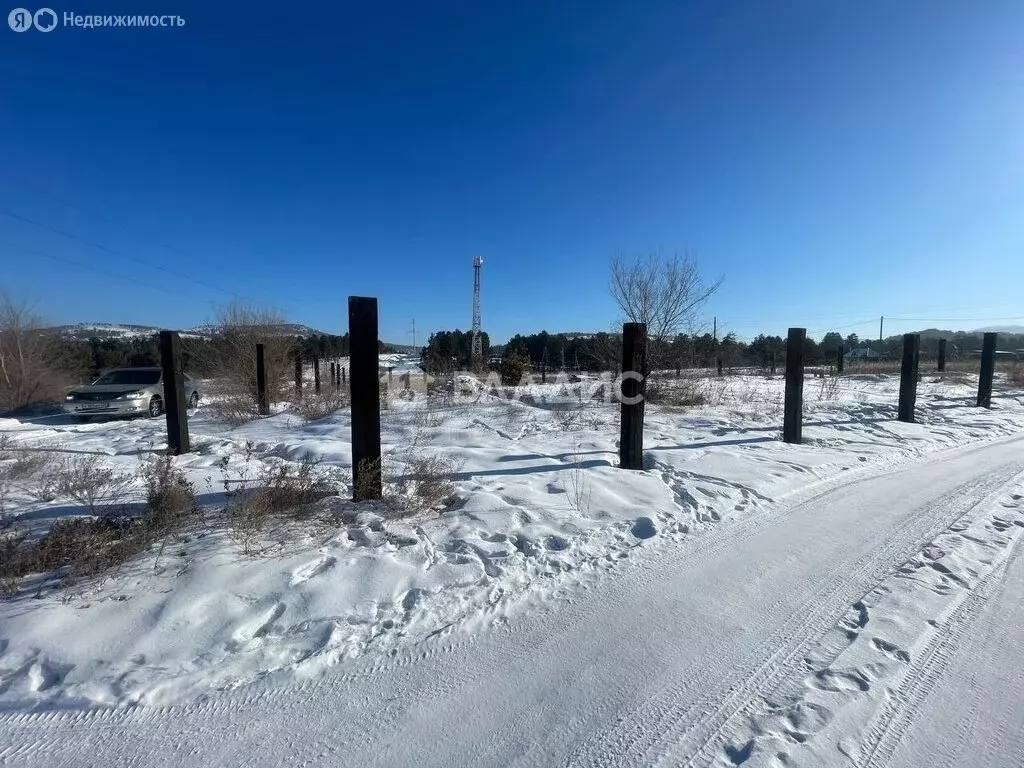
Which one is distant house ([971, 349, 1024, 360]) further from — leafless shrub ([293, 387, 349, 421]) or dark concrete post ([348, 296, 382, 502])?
leafless shrub ([293, 387, 349, 421])

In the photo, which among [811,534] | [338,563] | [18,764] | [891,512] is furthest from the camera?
[891,512]

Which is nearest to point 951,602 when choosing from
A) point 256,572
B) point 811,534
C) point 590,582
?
point 811,534

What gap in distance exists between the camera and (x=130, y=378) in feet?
46.3

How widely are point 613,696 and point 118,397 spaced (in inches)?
593

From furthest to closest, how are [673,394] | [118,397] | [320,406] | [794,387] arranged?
[673,394], [118,397], [320,406], [794,387]

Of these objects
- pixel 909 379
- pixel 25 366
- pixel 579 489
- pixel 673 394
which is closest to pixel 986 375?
pixel 909 379

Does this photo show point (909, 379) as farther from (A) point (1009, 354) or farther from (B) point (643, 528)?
(A) point (1009, 354)

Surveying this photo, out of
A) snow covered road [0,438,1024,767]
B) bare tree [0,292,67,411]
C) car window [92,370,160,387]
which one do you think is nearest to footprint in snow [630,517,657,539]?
snow covered road [0,438,1024,767]

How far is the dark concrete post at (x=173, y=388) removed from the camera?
7.07 m

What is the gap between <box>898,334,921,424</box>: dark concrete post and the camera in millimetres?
10281

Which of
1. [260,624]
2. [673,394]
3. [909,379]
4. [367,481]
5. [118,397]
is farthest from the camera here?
[673,394]

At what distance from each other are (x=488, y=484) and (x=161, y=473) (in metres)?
2.95

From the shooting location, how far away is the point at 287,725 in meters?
2.01

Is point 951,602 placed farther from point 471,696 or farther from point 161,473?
point 161,473
